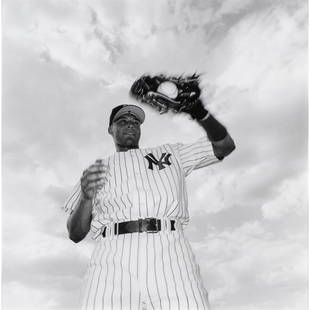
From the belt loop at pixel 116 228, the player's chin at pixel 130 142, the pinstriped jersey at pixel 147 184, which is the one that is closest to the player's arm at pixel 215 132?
the pinstriped jersey at pixel 147 184

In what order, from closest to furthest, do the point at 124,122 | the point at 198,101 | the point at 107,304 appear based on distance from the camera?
the point at 107,304 < the point at 198,101 < the point at 124,122

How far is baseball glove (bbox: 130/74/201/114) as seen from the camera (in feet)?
11.6

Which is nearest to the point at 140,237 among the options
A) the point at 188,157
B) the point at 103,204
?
the point at 103,204

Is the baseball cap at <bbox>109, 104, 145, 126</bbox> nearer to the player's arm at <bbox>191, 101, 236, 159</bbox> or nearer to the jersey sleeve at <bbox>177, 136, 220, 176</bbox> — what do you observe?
the jersey sleeve at <bbox>177, 136, 220, 176</bbox>

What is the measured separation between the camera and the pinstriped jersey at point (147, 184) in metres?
3.41

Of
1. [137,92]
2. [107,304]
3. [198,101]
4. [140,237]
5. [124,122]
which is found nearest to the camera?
[107,304]

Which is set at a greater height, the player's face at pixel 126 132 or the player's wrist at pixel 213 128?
the player's face at pixel 126 132

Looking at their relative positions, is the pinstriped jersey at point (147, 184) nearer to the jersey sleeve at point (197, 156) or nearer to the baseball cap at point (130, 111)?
the jersey sleeve at point (197, 156)

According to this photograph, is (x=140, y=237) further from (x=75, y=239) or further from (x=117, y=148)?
(x=117, y=148)

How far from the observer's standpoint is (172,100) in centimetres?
357

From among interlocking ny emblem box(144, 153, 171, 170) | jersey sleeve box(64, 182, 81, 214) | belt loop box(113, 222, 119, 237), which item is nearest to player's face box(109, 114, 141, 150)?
interlocking ny emblem box(144, 153, 171, 170)

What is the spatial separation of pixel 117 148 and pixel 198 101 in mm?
1223

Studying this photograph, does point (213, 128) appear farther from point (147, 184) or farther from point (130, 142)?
point (130, 142)

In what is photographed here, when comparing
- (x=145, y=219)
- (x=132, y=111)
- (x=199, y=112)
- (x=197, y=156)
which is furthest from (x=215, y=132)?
(x=132, y=111)
